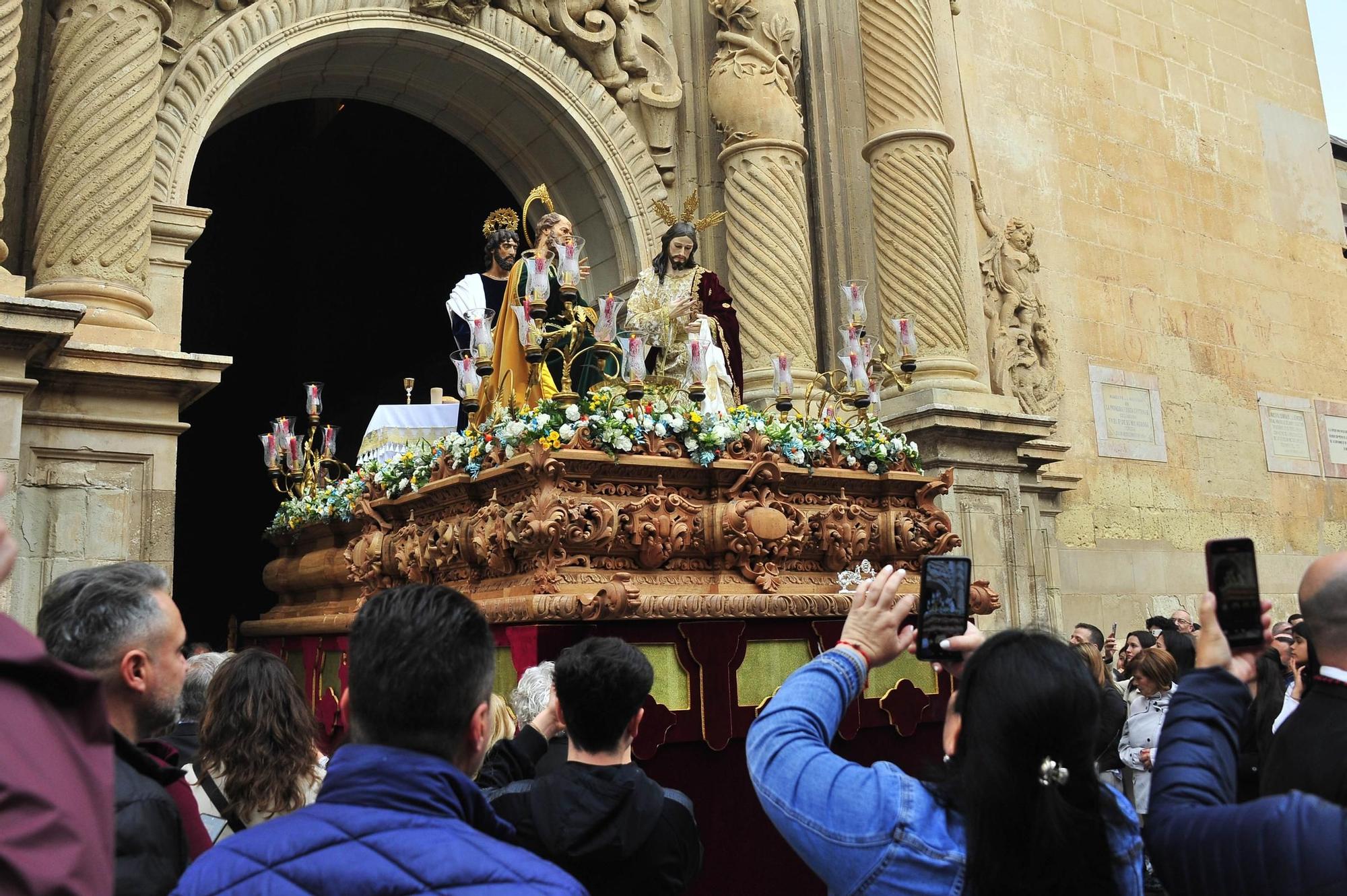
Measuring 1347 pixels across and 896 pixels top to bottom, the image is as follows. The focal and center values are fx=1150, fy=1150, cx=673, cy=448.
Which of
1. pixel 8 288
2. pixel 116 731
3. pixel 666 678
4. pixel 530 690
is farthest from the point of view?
pixel 8 288

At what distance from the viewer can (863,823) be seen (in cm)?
178

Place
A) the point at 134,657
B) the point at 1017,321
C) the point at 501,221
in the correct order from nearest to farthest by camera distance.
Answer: the point at 134,657 < the point at 501,221 < the point at 1017,321

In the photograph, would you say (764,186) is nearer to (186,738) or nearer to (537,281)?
(537,281)

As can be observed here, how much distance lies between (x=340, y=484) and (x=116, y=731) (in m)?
6.27

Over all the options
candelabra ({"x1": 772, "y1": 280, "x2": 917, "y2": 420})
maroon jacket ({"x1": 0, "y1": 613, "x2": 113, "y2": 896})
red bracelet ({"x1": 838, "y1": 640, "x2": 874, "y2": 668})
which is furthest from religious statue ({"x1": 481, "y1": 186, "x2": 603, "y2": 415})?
maroon jacket ({"x1": 0, "y1": 613, "x2": 113, "y2": 896})

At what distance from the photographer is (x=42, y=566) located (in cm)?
703

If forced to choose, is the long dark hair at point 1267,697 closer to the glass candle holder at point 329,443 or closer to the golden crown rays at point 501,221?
the golden crown rays at point 501,221

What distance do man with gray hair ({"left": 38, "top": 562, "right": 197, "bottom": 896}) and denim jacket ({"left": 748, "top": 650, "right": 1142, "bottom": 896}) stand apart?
1.01 meters

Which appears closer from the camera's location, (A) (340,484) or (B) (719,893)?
(B) (719,893)

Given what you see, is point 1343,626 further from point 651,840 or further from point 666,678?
point 666,678

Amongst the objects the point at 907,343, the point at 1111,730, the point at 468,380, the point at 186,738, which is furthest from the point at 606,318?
the point at 186,738

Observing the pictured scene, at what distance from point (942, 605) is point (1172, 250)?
13901mm

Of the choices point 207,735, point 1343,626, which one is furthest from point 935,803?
point 207,735

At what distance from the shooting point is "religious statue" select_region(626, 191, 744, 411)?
26.0 feet
